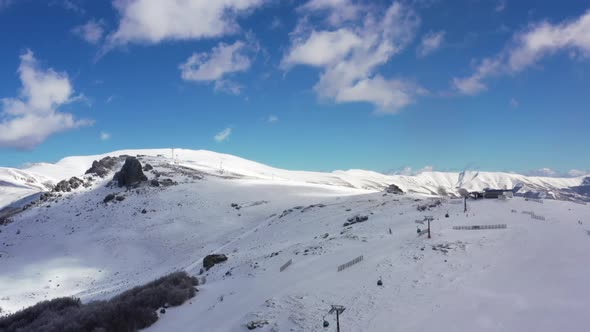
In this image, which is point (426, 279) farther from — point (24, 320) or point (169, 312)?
point (24, 320)

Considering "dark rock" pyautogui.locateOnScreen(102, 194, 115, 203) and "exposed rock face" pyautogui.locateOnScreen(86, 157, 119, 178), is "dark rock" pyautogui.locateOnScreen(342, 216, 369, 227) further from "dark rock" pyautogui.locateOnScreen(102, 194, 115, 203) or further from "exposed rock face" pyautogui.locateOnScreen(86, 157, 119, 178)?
"exposed rock face" pyautogui.locateOnScreen(86, 157, 119, 178)

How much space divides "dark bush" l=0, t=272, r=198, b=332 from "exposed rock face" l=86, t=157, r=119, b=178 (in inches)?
2391

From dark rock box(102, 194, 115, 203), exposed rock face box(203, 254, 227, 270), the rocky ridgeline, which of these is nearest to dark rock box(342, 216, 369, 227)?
exposed rock face box(203, 254, 227, 270)

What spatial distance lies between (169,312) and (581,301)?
17115 mm

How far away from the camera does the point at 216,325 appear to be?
1559cm

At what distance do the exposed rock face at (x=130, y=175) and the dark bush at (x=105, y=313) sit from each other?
46341mm

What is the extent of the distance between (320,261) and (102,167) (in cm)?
7065

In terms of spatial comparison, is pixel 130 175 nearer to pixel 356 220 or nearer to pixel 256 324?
pixel 356 220

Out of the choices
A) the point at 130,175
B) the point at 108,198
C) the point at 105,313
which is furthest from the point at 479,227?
the point at 130,175

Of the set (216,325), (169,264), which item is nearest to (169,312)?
(216,325)

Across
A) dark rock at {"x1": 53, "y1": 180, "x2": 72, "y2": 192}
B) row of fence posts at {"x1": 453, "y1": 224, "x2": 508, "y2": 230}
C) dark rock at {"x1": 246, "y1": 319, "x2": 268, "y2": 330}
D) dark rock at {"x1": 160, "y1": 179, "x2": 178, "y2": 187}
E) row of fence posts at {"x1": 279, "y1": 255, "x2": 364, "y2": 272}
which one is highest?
dark rock at {"x1": 160, "y1": 179, "x2": 178, "y2": 187}

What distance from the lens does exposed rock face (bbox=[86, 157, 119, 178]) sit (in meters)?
75.8

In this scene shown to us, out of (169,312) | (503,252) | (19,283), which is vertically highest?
(503,252)

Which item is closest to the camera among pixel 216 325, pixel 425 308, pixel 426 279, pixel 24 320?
pixel 425 308
